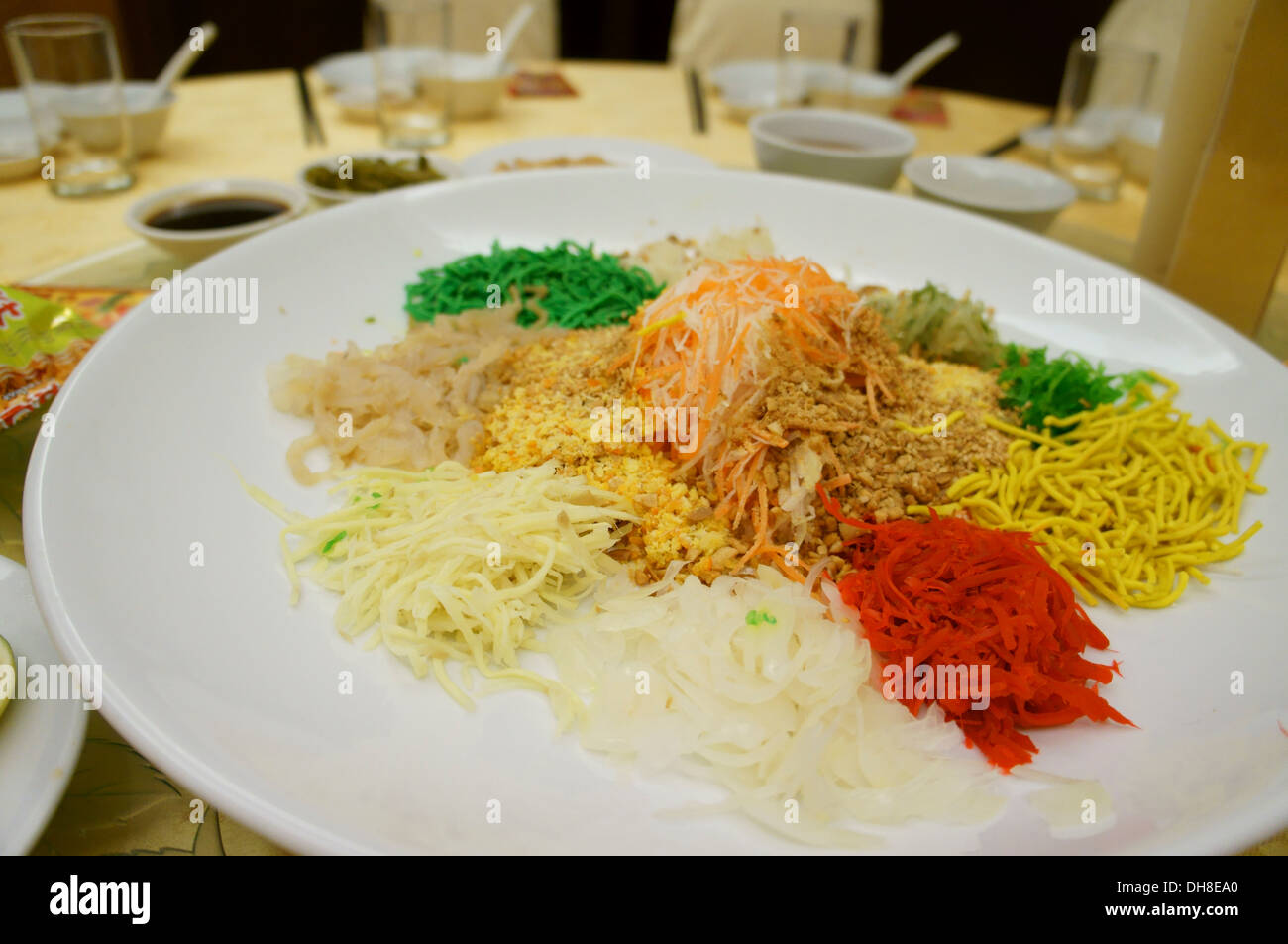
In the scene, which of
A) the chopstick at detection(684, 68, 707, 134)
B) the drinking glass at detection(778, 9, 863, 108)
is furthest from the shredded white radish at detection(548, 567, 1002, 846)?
the drinking glass at detection(778, 9, 863, 108)

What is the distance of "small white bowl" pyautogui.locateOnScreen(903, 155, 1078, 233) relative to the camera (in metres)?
2.72

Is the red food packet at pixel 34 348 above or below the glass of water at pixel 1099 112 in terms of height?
below

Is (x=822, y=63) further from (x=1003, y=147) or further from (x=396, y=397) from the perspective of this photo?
(x=396, y=397)

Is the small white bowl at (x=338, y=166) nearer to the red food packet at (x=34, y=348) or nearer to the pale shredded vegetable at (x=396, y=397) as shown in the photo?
the pale shredded vegetable at (x=396, y=397)

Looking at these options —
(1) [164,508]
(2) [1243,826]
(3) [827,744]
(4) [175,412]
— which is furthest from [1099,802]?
(4) [175,412]

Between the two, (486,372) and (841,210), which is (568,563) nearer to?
(486,372)

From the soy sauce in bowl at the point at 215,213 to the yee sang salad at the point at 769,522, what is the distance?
79cm

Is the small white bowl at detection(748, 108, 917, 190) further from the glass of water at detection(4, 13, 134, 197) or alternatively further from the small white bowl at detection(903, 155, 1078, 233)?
the glass of water at detection(4, 13, 134, 197)

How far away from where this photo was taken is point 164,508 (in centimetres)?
155

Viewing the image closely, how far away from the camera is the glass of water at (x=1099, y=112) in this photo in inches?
135

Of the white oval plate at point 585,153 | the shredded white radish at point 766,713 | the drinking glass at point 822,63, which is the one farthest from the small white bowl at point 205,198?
the drinking glass at point 822,63

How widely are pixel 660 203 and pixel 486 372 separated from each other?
1059mm

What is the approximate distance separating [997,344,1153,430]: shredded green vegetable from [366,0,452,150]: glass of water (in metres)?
2.65

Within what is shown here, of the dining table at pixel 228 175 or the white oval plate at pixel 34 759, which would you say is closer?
the white oval plate at pixel 34 759
